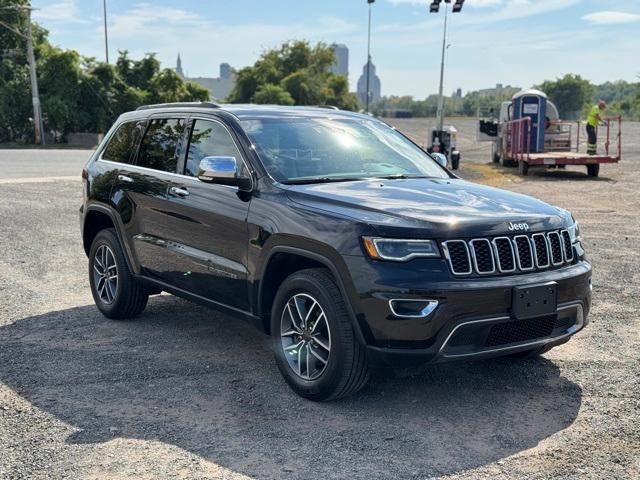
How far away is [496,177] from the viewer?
869 inches

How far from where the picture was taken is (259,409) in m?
4.44

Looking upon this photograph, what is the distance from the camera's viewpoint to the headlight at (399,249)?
401 centimetres

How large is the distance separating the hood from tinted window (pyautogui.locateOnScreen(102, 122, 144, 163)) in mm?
2191

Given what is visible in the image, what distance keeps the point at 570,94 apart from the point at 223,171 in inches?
5722

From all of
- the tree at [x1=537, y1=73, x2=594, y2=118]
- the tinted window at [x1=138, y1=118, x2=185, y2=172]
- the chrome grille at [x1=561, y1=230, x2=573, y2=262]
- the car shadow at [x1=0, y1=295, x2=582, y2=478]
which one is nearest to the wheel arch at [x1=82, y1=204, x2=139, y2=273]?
the tinted window at [x1=138, y1=118, x2=185, y2=172]

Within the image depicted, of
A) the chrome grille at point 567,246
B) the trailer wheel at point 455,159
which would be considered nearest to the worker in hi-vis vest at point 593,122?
the trailer wheel at point 455,159

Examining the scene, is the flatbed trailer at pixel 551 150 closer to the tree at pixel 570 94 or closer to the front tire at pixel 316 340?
the front tire at pixel 316 340

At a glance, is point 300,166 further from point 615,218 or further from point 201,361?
point 615,218

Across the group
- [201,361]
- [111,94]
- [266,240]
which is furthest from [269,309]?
[111,94]

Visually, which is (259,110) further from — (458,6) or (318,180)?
(458,6)

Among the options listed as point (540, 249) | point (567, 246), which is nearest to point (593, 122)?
point (567, 246)

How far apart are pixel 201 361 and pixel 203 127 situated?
5.70 ft

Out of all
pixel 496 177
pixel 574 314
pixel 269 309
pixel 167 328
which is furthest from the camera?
pixel 496 177

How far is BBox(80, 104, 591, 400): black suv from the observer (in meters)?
4.02
